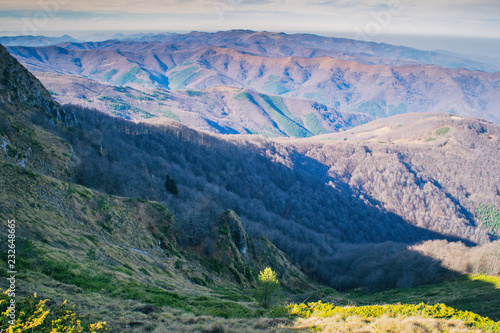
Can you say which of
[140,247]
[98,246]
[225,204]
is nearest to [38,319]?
[98,246]

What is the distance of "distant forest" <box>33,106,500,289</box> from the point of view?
70.8 meters

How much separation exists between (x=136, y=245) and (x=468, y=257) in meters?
92.2

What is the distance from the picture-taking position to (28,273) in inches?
736

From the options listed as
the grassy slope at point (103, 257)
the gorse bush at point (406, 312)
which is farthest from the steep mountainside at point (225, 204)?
the gorse bush at point (406, 312)

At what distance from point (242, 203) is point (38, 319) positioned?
124 metres

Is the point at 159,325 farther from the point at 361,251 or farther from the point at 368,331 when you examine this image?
the point at 361,251

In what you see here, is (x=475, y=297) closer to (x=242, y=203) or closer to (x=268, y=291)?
(x=268, y=291)

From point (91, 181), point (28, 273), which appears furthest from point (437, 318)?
point (91, 181)

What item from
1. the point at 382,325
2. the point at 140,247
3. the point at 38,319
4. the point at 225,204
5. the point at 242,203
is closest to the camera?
the point at 38,319

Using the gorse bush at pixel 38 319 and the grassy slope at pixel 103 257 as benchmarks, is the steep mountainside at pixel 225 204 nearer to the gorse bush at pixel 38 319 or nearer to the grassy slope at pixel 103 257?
the grassy slope at pixel 103 257

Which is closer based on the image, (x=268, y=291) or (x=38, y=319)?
(x=38, y=319)

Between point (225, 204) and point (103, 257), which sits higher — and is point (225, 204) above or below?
above

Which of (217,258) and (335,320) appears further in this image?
(217,258)

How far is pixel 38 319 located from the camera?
12500 millimetres
